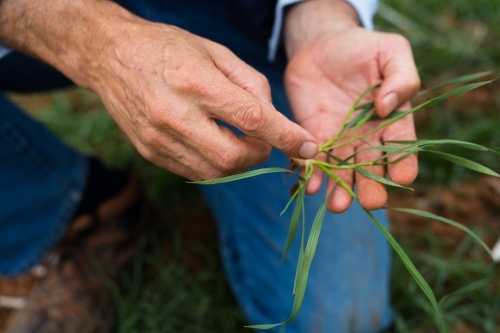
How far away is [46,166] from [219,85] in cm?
68

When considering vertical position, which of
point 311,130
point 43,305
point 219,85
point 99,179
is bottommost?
point 43,305

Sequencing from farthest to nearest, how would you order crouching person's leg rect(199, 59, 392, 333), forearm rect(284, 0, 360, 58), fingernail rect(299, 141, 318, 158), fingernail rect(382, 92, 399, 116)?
1. crouching person's leg rect(199, 59, 392, 333)
2. forearm rect(284, 0, 360, 58)
3. fingernail rect(382, 92, 399, 116)
4. fingernail rect(299, 141, 318, 158)

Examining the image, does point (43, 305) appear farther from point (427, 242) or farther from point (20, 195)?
point (427, 242)

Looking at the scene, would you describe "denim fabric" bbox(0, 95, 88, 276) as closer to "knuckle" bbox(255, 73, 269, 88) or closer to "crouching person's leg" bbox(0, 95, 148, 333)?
"crouching person's leg" bbox(0, 95, 148, 333)

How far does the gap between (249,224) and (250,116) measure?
26.0 inches

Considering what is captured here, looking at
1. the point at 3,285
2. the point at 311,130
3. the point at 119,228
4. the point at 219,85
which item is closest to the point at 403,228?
the point at 311,130

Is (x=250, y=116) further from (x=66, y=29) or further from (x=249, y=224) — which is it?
(x=249, y=224)

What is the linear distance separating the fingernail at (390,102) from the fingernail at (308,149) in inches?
→ 7.7

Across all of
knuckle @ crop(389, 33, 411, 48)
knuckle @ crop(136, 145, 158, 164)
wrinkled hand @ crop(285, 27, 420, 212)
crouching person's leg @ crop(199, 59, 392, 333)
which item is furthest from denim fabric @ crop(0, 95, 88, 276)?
knuckle @ crop(389, 33, 411, 48)

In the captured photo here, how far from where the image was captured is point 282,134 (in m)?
0.80

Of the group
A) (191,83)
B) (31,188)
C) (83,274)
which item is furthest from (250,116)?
(83,274)

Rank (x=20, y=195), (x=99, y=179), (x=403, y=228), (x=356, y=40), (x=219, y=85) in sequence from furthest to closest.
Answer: (x=403, y=228) → (x=99, y=179) → (x=20, y=195) → (x=356, y=40) → (x=219, y=85)

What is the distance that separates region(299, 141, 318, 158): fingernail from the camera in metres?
0.84

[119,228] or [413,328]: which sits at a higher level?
[413,328]
